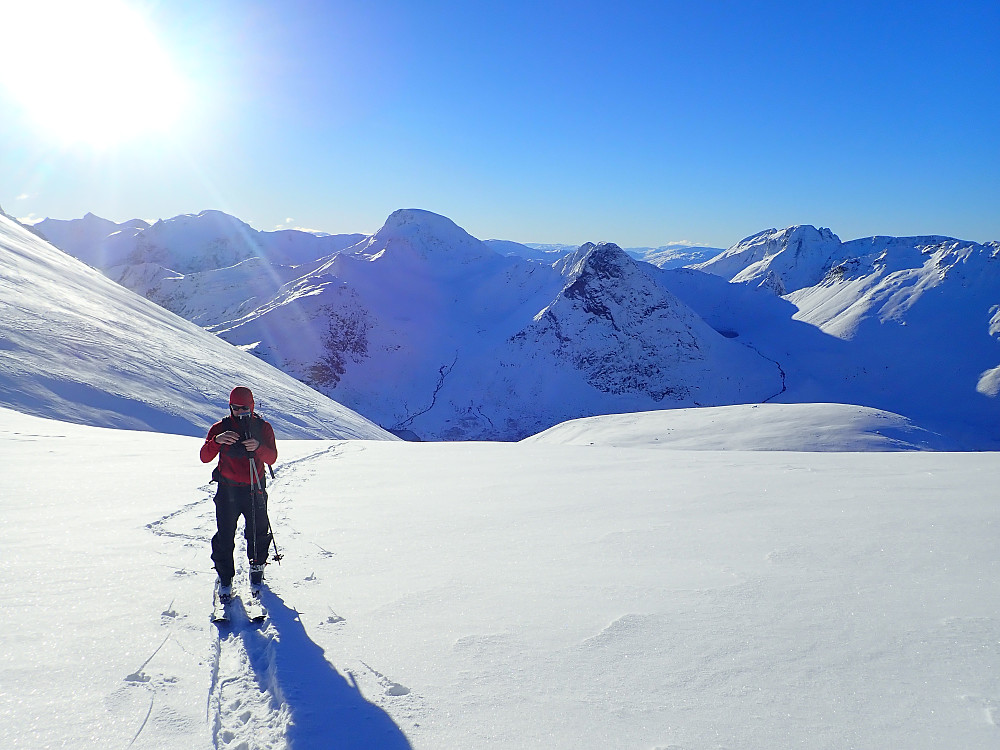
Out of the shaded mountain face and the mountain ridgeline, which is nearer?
the mountain ridgeline

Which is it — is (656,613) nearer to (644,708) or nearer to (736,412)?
(644,708)

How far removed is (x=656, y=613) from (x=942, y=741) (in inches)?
71.5

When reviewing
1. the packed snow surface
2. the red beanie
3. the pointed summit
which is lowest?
the packed snow surface

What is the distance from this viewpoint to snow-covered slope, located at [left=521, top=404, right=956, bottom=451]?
76.1 ft

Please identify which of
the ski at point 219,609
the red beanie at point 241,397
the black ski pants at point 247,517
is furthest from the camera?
the red beanie at point 241,397

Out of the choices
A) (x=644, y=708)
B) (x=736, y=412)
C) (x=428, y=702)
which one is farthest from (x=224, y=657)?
(x=736, y=412)

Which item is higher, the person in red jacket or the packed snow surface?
the person in red jacket

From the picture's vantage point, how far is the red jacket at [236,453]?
5273 millimetres

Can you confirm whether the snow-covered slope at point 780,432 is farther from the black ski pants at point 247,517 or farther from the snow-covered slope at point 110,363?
the black ski pants at point 247,517

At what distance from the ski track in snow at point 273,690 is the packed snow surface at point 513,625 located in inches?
0.7

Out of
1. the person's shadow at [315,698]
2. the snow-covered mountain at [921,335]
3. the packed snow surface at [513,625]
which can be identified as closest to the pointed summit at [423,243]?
the snow-covered mountain at [921,335]

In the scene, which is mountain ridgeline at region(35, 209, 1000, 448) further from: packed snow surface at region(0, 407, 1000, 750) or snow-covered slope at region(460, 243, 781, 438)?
packed snow surface at region(0, 407, 1000, 750)

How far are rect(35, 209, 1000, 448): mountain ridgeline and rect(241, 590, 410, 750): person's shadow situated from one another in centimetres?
7812

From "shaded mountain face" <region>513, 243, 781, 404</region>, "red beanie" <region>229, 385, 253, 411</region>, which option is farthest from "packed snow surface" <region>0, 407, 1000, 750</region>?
"shaded mountain face" <region>513, 243, 781, 404</region>
